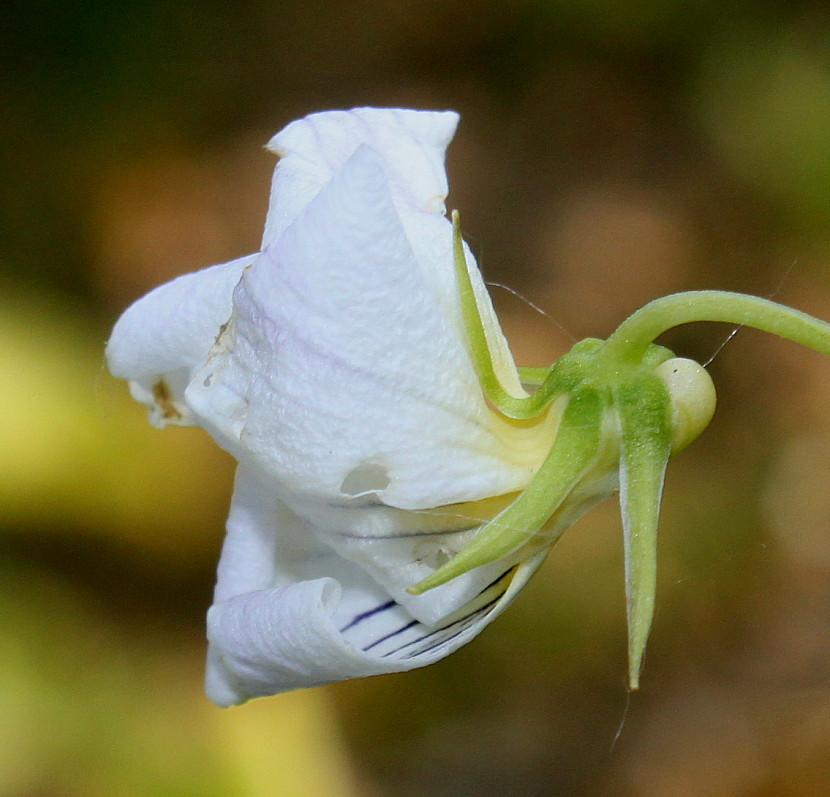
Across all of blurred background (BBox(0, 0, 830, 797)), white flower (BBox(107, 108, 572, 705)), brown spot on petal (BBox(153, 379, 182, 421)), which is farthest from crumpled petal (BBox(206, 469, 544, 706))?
blurred background (BBox(0, 0, 830, 797))

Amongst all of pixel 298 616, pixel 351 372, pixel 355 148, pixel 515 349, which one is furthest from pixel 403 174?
pixel 515 349

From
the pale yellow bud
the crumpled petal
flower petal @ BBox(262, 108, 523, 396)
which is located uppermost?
flower petal @ BBox(262, 108, 523, 396)

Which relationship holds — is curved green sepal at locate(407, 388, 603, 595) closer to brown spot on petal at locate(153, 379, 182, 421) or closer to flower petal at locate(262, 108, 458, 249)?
flower petal at locate(262, 108, 458, 249)

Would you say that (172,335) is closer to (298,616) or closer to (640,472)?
(298,616)

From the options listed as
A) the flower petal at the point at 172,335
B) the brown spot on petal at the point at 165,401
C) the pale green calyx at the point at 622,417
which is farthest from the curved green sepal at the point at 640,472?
the brown spot on petal at the point at 165,401

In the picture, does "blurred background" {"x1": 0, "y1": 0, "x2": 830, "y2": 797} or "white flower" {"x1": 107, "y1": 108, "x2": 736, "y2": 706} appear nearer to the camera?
"white flower" {"x1": 107, "y1": 108, "x2": 736, "y2": 706}

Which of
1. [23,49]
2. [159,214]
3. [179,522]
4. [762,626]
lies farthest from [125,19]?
[762,626]

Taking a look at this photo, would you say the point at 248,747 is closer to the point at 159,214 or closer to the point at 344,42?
the point at 159,214
